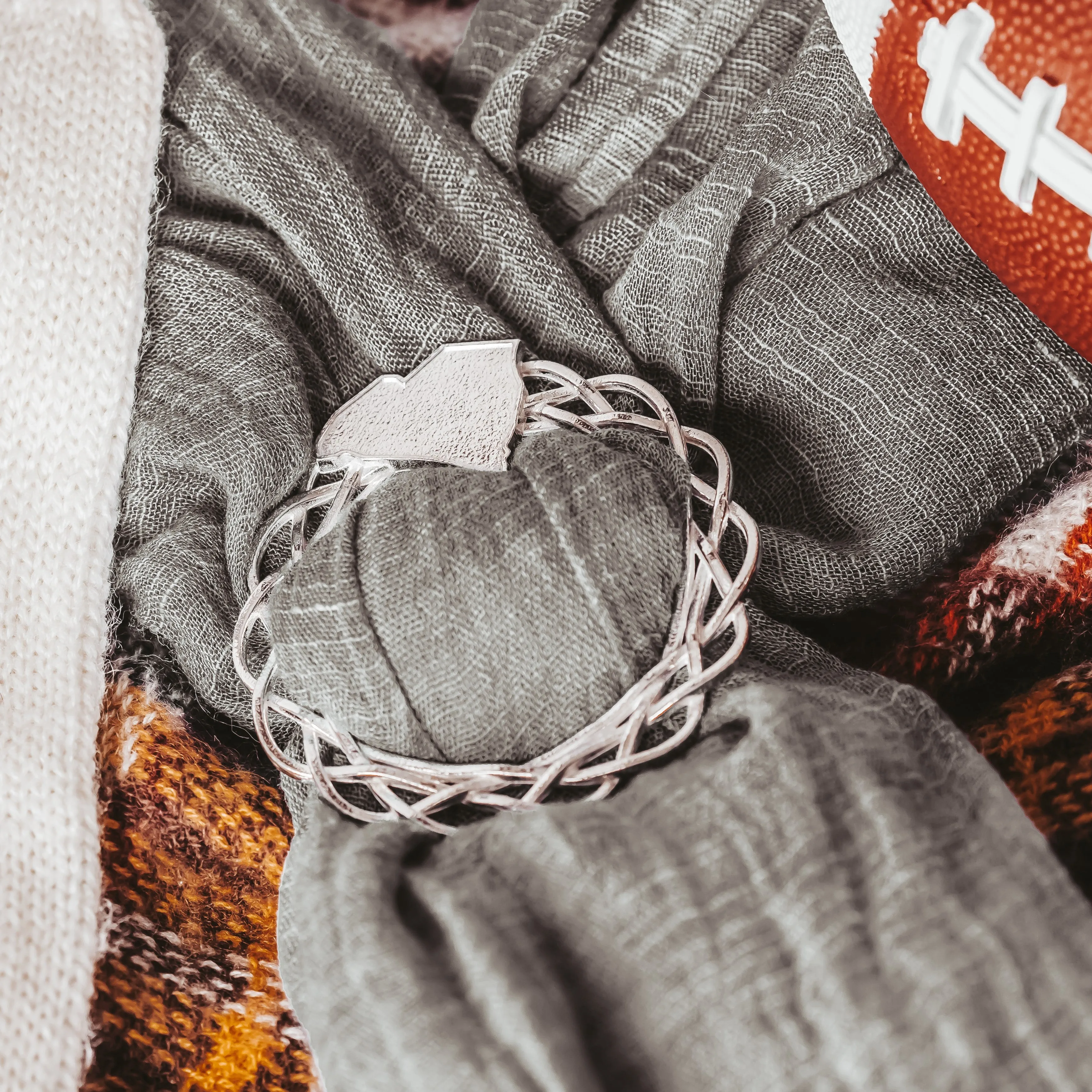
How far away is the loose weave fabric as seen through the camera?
38 centimetres

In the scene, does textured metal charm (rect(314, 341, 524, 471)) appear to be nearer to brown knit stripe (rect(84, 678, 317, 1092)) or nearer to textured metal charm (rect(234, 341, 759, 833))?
textured metal charm (rect(234, 341, 759, 833))

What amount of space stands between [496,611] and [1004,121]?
258 mm

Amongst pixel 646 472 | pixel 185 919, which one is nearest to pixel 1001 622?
pixel 646 472

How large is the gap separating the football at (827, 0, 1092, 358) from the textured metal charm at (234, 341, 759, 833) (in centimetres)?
14

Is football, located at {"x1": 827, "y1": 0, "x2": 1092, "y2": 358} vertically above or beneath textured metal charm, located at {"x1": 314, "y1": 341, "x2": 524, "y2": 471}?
above

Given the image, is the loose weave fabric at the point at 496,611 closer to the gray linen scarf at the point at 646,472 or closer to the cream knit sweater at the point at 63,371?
the gray linen scarf at the point at 646,472

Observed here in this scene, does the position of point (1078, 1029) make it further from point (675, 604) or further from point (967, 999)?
point (675, 604)

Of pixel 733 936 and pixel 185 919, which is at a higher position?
pixel 733 936

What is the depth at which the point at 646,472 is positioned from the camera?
0.40 metres

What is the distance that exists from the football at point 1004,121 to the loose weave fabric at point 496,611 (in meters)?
0.16

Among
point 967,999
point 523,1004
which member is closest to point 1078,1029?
point 967,999

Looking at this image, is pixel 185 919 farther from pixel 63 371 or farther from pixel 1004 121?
pixel 1004 121

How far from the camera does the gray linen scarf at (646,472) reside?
0.31 meters

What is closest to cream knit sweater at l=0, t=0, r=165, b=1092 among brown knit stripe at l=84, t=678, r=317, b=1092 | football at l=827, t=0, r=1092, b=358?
brown knit stripe at l=84, t=678, r=317, b=1092
